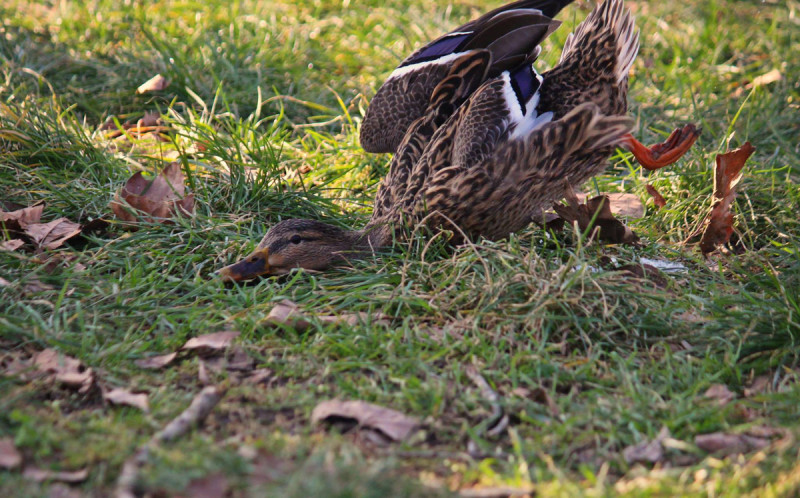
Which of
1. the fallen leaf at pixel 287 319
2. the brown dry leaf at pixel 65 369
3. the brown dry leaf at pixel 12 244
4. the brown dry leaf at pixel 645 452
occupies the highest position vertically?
the brown dry leaf at pixel 12 244

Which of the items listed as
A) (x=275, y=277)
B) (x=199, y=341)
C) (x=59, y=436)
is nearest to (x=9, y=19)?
(x=275, y=277)

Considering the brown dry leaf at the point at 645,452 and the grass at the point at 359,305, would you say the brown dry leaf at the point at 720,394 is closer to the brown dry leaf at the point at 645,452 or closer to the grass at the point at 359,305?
the grass at the point at 359,305

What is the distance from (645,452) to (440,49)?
254 cm

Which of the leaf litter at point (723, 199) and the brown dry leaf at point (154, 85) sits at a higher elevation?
the brown dry leaf at point (154, 85)

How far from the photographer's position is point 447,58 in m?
4.14

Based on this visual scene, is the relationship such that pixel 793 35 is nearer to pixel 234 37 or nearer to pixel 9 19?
pixel 234 37

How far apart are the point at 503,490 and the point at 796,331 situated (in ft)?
4.48

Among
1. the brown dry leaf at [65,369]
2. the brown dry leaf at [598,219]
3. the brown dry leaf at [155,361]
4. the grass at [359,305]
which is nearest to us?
the grass at [359,305]

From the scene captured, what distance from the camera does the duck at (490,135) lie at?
138 inches

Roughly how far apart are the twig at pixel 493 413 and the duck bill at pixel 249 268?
1.12m

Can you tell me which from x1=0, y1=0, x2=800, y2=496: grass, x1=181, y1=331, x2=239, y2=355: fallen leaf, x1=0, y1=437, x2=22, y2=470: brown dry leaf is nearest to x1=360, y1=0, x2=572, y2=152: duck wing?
x1=0, y1=0, x2=800, y2=496: grass

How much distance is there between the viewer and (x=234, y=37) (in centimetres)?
562

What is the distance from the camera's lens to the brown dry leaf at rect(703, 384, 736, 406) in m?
2.60

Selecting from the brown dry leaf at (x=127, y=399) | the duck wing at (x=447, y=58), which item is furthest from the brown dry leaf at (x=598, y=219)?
the brown dry leaf at (x=127, y=399)
